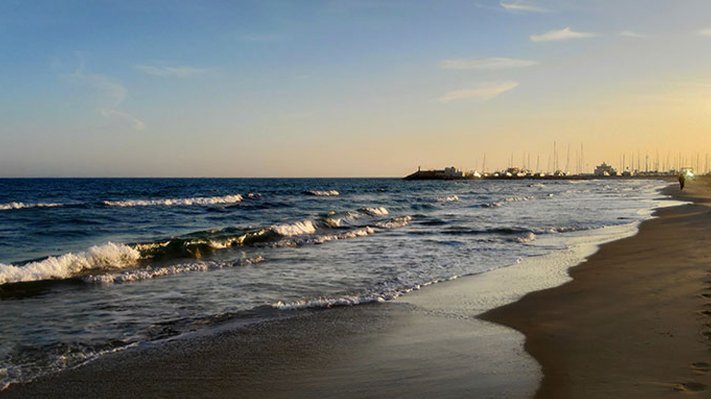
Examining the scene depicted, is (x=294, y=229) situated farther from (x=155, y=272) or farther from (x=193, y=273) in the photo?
(x=155, y=272)

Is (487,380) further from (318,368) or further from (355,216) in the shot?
(355,216)

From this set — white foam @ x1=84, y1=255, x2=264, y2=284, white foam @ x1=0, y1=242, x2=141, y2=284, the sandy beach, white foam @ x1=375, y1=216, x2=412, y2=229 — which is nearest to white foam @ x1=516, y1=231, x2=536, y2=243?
white foam @ x1=375, y1=216, x2=412, y2=229

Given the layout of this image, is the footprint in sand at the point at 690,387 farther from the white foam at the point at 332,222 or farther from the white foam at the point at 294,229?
the white foam at the point at 332,222

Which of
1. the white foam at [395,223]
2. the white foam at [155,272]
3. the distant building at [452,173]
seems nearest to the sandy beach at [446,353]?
the white foam at [155,272]

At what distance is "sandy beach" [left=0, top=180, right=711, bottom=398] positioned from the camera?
5.05 metres

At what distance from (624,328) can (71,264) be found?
37.9 ft

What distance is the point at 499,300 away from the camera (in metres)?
9.13

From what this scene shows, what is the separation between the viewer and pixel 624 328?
690 cm

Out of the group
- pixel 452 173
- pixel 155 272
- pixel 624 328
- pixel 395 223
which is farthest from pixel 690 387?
pixel 452 173

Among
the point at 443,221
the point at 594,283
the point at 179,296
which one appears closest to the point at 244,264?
the point at 179,296

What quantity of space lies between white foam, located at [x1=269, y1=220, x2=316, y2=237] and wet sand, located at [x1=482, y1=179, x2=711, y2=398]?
12.1 m

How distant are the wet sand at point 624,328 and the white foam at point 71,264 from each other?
30.1 ft

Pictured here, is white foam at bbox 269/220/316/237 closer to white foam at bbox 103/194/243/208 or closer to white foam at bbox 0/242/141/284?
white foam at bbox 0/242/141/284

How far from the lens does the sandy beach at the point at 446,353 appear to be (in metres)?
5.05
